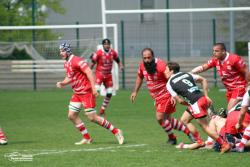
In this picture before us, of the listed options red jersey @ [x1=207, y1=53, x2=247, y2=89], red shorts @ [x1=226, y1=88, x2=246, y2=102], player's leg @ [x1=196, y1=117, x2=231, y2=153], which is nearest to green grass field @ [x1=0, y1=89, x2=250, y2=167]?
player's leg @ [x1=196, y1=117, x2=231, y2=153]

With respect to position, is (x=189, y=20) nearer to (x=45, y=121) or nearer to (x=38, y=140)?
(x=45, y=121)

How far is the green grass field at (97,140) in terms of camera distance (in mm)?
12891

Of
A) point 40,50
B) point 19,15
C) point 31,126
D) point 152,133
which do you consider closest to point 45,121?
point 31,126

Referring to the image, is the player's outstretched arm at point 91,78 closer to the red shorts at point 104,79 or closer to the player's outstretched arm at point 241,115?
the player's outstretched arm at point 241,115

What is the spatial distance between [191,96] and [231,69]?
2.59 meters

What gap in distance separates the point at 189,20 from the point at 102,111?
13.4m

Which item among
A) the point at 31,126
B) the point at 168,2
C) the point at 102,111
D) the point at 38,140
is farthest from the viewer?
the point at 168,2

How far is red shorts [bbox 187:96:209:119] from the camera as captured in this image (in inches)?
550

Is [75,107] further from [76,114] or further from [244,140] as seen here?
[244,140]

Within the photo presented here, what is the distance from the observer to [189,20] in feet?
118

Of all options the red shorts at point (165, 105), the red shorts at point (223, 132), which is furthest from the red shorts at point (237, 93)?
the red shorts at point (223, 132)

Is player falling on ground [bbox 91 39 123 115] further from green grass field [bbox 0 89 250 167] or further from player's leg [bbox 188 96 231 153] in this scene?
player's leg [bbox 188 96 231 153]

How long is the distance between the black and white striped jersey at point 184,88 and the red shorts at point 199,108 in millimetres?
76

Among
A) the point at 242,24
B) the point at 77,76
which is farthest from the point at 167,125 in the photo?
the point at 242,24
